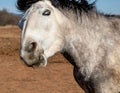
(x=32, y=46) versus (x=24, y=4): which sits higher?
(x=24, y=4)

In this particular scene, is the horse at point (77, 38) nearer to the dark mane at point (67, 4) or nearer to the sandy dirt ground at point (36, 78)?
the dark mane at point (67, 4)

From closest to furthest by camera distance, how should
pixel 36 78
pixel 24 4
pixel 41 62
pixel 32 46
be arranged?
pixel 32 46 < pixel 41 62 < pixel 24 4 < pixel 36 78

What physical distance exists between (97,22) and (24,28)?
3.48 feet

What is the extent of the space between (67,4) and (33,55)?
868mm

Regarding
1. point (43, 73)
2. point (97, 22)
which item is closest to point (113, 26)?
point (97, 22)

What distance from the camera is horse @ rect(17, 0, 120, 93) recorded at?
5023mm

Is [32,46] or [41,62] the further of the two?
[41,62]

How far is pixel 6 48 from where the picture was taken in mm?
18531

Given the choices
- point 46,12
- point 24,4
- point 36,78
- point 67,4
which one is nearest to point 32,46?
point 46,12

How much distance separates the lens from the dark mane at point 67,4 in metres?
5.28

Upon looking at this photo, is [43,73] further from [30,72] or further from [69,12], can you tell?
[69,12]

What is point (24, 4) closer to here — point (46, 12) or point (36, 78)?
point (46, 12)

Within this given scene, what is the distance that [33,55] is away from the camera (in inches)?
196

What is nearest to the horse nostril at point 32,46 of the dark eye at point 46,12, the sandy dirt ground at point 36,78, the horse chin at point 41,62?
the horse chin at point 41,62
